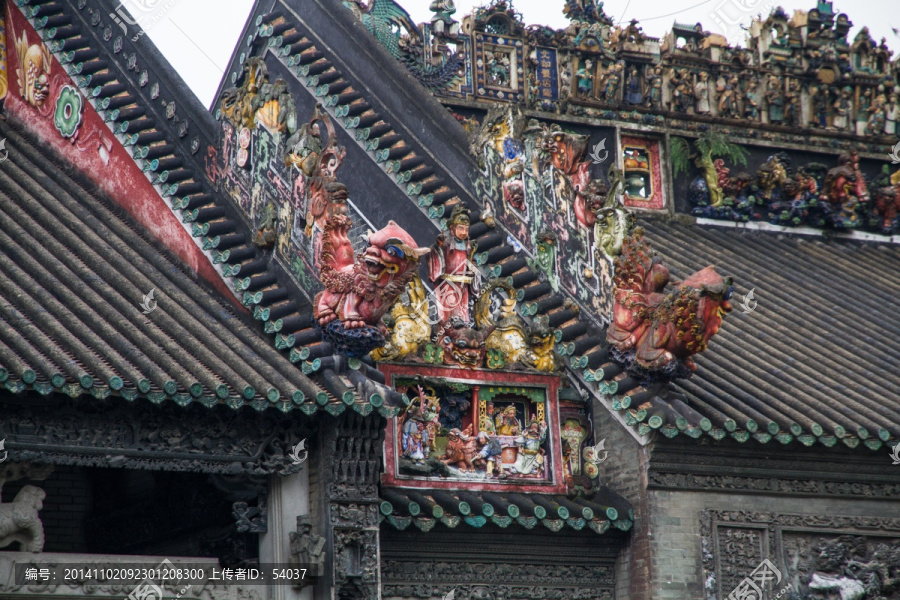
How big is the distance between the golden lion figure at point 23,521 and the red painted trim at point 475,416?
11.6 ft

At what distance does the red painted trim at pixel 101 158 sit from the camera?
17.4m

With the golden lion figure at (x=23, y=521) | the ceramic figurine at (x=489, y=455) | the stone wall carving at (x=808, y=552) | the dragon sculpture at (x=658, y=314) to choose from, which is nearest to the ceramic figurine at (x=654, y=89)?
the dragon sculpture at (x=658, y=314)

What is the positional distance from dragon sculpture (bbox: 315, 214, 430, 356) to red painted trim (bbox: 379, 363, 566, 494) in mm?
940

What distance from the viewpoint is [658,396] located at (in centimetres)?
1625

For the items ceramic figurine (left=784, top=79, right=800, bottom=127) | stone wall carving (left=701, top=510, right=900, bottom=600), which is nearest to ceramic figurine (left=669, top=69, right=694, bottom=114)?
ceramic figurine (left=784, top=79, right=800, bottom=127)

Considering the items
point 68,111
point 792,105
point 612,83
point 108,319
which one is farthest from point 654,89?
point 108,319

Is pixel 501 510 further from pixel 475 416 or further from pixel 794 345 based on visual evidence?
pixel 794 345

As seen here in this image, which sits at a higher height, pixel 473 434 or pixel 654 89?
pixel 654 89

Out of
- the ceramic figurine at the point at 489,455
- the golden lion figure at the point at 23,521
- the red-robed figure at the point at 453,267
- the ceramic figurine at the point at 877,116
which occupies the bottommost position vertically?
the golden lion figure at the point at 23,521

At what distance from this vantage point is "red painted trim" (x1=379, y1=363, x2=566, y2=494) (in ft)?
51.9

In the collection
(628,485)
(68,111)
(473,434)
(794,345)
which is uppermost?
(68,111)

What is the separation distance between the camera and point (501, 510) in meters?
15.7

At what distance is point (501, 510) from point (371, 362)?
2.05 m

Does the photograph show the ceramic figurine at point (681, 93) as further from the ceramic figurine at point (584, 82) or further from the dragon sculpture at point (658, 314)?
the dragon sculpture at point (658, 314)
